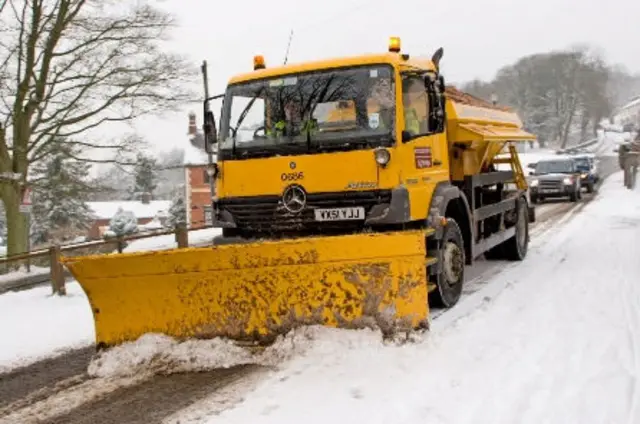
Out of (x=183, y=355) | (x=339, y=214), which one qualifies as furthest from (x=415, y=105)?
(x=183, y=355)

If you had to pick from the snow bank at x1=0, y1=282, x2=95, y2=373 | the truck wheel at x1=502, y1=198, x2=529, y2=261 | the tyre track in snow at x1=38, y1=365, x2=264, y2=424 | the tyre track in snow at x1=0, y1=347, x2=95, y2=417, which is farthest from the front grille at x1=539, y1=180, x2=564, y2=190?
the tyre track in snow at x1=38, y1=365, x2=264, y2=424

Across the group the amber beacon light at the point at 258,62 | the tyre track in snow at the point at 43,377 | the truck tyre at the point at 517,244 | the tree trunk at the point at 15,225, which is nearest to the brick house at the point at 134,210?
the tree trunk at the point at 15,225

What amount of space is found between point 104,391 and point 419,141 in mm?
3707

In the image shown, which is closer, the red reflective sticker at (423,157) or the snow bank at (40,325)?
the red reflective sticker at (423,157)

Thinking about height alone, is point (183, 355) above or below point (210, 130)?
below

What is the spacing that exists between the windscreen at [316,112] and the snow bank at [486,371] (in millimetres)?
1958

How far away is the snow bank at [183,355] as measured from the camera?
5359 mm

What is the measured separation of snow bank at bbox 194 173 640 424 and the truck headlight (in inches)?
62.4

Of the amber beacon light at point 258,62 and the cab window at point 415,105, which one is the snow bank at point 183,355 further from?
the amber beacon light at point 258,62

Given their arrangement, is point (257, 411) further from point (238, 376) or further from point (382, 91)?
point (382, 91)

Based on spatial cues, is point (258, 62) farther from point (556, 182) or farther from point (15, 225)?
point (556, 182)

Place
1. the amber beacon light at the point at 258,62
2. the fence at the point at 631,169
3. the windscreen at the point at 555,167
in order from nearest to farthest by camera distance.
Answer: the amber beacon light at the point at 258,62 → the windscreen at the point at 555,167 → the fence at the point at 631,169

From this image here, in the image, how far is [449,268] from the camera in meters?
6.93

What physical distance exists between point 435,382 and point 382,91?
300 centimetres
